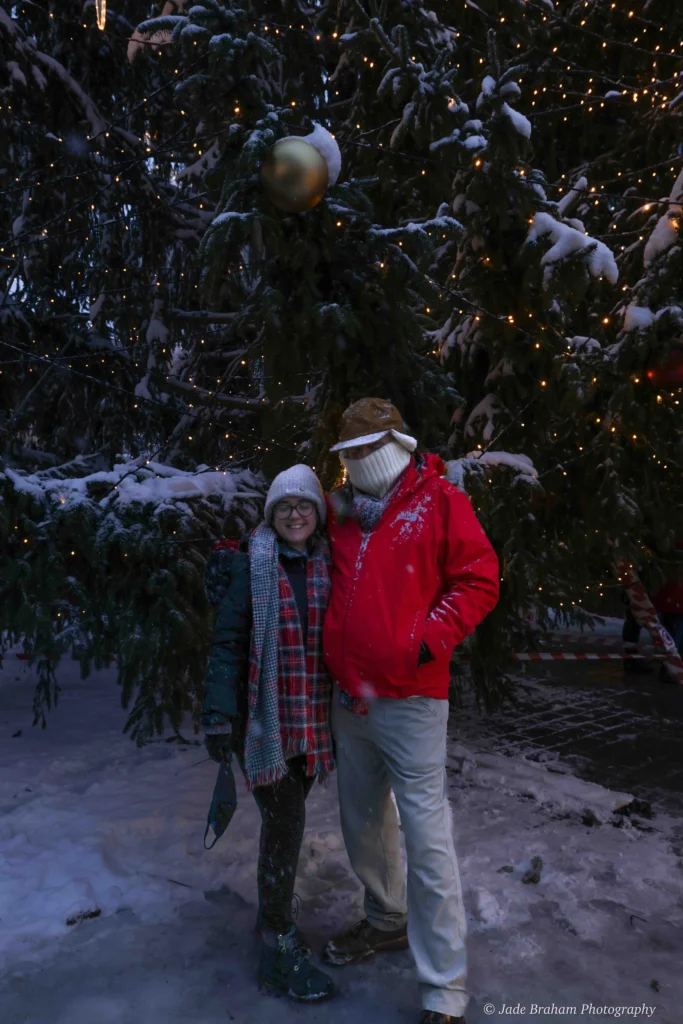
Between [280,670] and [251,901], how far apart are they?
1.29m

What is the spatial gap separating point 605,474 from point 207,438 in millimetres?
3276

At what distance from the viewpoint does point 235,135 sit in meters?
3.29

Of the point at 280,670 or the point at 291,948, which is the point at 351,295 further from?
the point at 291,948

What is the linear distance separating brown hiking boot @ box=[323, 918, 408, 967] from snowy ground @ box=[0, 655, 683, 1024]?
0.04 m

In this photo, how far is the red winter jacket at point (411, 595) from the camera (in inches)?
101

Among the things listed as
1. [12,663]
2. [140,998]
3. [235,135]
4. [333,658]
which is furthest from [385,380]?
[12,663]

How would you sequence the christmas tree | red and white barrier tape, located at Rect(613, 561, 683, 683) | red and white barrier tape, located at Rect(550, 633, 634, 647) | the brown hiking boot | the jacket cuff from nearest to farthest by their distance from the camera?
1. the jacket cuff
2. the brown hiking boot
3. the christmas tree
4. red and white barrier tape, located at Rect(613, 561, 683, 683)
5. red and white barrier tape, located at Rect(550, 633, 634, 647)

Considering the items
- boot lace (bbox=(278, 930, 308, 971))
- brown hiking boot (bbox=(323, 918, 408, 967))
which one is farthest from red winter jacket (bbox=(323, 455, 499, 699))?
brown hiking boot (bbox=(323, 918, 408, 967))

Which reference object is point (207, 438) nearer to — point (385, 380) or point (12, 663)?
point (385, 380)

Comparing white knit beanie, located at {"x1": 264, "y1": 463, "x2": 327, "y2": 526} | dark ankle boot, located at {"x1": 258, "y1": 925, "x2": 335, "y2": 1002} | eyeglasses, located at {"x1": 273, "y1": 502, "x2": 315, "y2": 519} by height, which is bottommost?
dark ankle boot, located at {"x1": 258, "y1": 925, "x2": 335, "y2": 1002}

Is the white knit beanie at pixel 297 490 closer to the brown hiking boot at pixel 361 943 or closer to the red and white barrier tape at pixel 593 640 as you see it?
the brown hiking boot at pixel 361 943

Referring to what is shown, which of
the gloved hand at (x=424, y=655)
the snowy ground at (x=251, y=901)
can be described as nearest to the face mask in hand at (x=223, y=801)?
the snowy ground at (x=251, y=901)

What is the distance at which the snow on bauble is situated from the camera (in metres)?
3.11

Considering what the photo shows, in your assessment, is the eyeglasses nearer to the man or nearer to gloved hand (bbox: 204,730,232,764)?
the man
